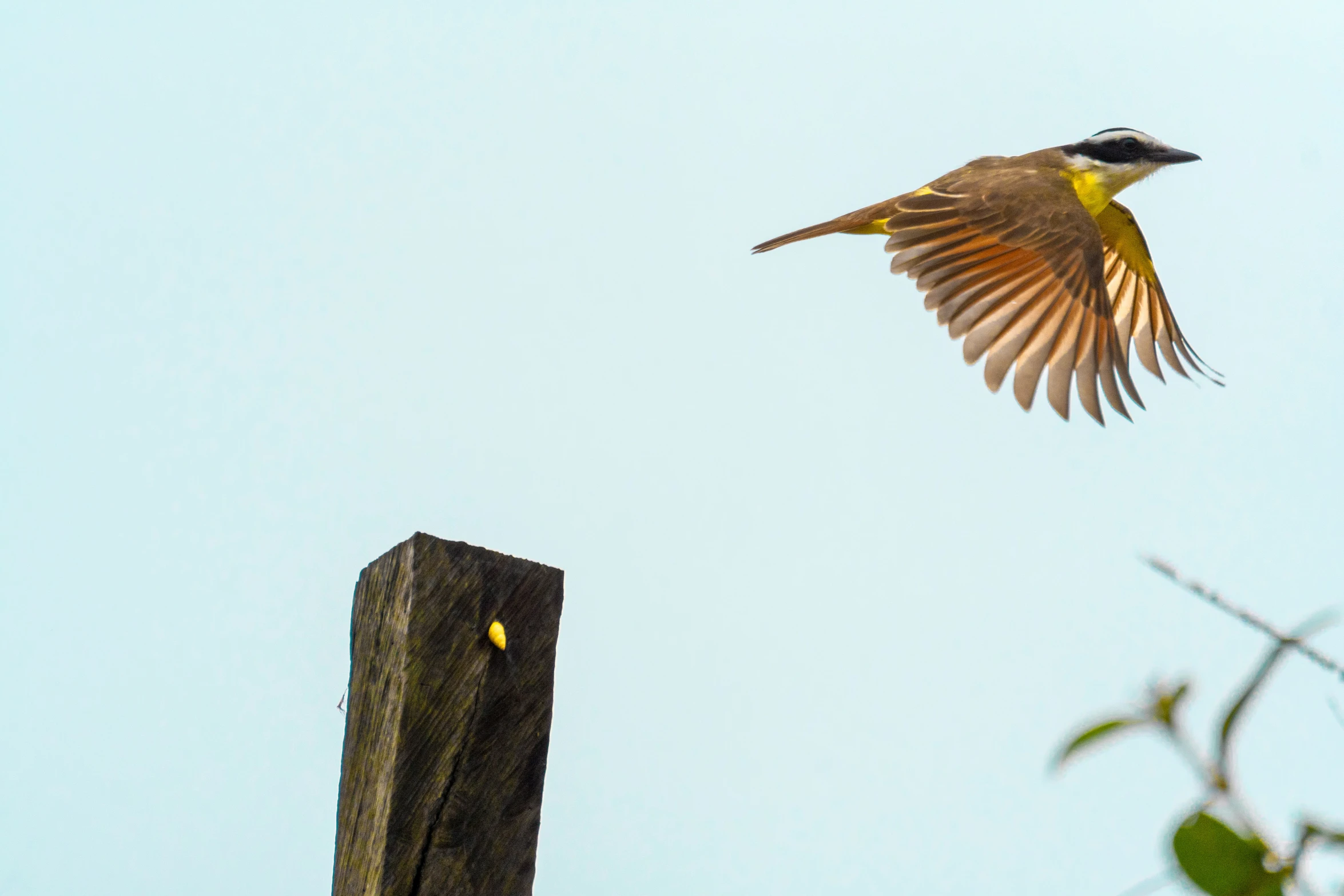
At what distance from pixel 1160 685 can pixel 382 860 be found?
128 centimetres

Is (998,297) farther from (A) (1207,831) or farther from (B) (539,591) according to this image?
(A) (1207,831)

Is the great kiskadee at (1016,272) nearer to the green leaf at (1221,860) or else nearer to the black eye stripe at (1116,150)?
the black eye stripe at (1116,150)

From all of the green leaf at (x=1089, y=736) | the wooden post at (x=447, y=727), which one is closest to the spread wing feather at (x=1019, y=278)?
the wooden post at (x=447, y=727)

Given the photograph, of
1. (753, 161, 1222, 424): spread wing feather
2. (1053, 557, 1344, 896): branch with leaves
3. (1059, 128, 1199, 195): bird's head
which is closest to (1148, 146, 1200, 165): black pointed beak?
(1059, 128, 1199, 195): bird's head

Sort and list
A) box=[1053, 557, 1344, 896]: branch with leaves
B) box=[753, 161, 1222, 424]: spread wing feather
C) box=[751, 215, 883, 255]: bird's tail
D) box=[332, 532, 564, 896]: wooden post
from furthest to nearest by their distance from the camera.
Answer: box=[751, 215, 883, 255]: bird's tail
box=[753, 161, 1222, 424]: spread wing feather
box=[332, 532, 564, 896]: wooden post
box=[1053, 557, 1344, 896]: branch with leaves

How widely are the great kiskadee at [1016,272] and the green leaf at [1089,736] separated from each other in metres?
4.32

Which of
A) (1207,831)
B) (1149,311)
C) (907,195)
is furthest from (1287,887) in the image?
(1149,311)

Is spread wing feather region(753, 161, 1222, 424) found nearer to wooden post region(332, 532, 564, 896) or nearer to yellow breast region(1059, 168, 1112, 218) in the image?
yellow breast region(1059, 168, 1112, 218)

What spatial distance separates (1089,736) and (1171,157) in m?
6.45

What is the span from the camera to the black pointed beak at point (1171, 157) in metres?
6.44

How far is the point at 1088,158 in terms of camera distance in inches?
263

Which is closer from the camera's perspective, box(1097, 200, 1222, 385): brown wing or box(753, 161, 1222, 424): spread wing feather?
box(753, 161, 1222, 424): spread wing feather

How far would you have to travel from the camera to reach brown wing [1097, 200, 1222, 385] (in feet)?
21.4

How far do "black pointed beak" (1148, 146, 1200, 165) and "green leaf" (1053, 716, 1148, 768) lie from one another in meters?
6.40
